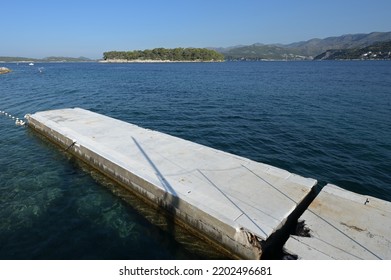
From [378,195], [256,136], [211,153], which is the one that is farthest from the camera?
[256,136]

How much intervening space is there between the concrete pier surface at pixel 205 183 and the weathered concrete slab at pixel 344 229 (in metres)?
0.73

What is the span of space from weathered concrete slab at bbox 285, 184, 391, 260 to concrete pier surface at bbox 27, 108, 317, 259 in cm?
73

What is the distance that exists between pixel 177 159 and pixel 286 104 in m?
21.7

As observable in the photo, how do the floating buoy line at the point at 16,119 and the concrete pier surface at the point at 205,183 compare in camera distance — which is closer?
the concrete pier surface at the point at 205,183

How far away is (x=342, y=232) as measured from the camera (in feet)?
24.0

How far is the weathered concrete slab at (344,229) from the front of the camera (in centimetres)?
662

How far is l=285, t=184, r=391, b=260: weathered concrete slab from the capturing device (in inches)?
261

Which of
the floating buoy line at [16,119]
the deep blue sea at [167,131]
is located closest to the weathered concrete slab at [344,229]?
the deep blue sea at [167,131]

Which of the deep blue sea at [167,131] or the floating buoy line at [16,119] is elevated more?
the floating buoy line at [16,119]

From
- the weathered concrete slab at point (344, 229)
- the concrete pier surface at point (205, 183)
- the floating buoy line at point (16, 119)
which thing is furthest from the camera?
the floating buoy line at point (16, 119)

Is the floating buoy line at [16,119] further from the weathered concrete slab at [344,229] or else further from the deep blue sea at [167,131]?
the weathered concrete slab at [344,229]
